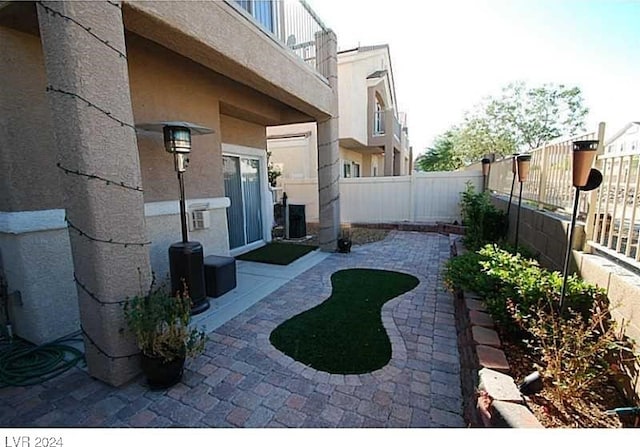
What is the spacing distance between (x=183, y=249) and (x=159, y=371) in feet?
5.61

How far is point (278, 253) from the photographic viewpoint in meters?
7.02

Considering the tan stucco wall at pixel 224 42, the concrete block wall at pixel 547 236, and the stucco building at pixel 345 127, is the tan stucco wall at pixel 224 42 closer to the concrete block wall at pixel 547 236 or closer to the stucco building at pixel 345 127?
the concrete block wall at pixel 547 236

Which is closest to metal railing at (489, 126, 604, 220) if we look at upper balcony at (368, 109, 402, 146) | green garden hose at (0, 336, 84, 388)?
green garden hose at (0, 336, 84, 388)

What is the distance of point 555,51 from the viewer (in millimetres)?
2783

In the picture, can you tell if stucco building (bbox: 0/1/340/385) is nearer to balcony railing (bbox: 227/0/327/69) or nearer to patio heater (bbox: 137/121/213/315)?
balcony railing (bbox: 227/0/327/69)

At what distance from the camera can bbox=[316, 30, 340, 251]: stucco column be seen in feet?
21.5

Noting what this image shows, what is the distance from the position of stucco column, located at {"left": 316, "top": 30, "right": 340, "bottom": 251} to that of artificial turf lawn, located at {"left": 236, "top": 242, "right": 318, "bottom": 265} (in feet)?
1.97

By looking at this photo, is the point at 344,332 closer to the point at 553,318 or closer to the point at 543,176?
the point at 553,318

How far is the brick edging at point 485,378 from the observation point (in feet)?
5.79

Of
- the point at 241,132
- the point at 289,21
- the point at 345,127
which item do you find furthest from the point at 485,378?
the point at 345,127

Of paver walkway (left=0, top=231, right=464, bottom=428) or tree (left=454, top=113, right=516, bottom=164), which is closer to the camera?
paver walkway (left=0, top=231, right=464, bottom=428)

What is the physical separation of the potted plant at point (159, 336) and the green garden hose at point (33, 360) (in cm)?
102

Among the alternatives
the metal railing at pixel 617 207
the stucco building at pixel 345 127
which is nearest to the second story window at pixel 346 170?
the stucco building at pixel 345 127

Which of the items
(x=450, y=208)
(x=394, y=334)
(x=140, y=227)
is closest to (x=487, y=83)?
(x=450, y=208)
